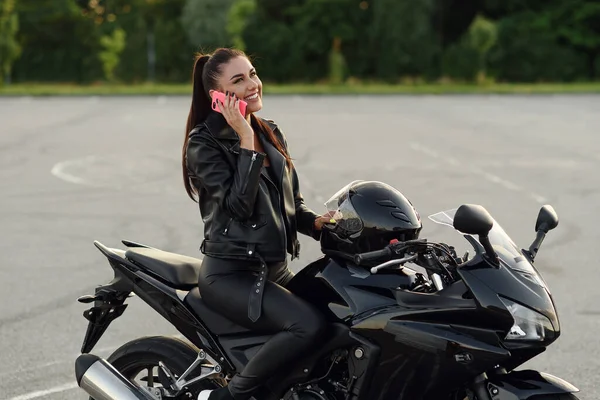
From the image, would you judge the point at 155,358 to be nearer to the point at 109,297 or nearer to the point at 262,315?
the point at 109,297

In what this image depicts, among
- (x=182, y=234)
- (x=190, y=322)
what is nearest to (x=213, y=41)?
(x=182, y=234)

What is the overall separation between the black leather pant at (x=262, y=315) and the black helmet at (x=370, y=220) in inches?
10.3

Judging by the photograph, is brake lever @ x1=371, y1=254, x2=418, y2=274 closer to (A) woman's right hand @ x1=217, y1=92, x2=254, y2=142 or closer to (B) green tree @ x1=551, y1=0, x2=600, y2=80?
(A) woman's right hand @ x1=217, y1=92, x2=254, y2=142

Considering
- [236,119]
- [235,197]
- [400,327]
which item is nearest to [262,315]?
[235,197]

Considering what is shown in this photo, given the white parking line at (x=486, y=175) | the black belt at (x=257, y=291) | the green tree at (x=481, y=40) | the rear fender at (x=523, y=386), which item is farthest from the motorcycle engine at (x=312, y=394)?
the green tree at (x=481, y=40)

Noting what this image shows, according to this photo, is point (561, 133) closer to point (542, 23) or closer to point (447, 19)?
point (542, 23)

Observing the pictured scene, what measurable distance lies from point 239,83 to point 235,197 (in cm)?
51

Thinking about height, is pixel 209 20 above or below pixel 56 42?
above

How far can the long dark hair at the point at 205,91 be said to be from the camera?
3.99 metres

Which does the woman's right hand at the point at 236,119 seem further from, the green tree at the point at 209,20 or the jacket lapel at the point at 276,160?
the green tree at the point at 209,20

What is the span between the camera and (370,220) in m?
3.66

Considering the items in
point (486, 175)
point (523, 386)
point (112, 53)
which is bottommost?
point (112, 53)

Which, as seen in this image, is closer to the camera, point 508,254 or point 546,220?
point 508,254

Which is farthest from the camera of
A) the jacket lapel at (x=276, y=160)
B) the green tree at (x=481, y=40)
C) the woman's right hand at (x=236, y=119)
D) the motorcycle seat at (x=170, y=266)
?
the green tree at (x=481, y=40)
